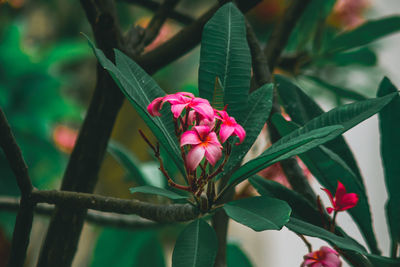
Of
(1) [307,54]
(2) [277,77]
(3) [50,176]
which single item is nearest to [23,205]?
(2) [277,77]

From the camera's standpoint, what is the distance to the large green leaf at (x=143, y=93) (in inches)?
8.8

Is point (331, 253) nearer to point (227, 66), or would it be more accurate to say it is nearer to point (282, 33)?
point (227, 66)

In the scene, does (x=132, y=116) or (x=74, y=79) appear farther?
(x=74, y=79)

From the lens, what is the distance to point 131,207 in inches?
10.0

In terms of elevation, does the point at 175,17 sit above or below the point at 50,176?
above

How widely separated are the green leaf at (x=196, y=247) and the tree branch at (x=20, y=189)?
0.35 ft

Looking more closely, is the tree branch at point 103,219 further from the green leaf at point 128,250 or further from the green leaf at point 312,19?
the green leaf at point 312,19

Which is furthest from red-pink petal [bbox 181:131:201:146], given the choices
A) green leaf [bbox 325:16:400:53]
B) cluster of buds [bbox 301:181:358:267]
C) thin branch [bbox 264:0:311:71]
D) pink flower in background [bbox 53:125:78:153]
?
pink flower in background [bbox 53:125:78:153]

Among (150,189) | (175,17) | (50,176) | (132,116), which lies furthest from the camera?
(132,116)

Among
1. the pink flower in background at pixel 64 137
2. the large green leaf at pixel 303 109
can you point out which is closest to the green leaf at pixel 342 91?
the large green leaf at pixel 303 109

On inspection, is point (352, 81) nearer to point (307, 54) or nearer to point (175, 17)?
point (307, 54)

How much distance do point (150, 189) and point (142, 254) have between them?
1.10 ft

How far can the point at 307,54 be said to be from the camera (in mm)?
526

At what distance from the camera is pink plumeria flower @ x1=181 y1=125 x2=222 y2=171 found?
0.72ft
